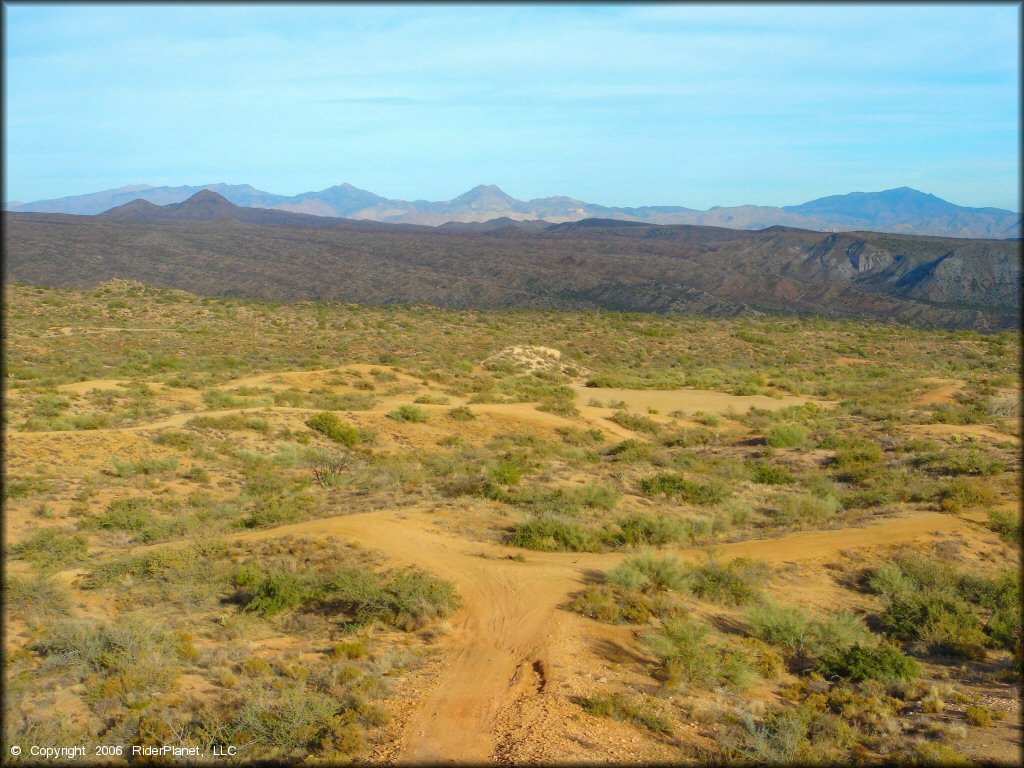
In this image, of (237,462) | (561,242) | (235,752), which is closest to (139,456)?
(237,462)

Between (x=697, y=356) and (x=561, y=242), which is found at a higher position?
(x=561, y=242)

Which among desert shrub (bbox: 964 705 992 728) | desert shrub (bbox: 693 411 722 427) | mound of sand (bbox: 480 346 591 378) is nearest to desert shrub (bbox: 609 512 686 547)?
desert shrub (bbox: 964 705 992 728)

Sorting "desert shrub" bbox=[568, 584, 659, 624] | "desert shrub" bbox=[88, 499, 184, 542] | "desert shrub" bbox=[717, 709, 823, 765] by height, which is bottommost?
"desert shrub" bbox=[88, 499, 184, 542]

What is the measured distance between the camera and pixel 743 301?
86625mm

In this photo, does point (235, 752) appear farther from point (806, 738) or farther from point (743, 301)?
point (743, 301)

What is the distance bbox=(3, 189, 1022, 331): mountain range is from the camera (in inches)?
3253

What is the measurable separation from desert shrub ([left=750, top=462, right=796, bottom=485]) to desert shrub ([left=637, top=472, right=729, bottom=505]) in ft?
5.04

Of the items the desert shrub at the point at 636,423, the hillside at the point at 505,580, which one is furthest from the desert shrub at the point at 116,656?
the desert shrub at the point at 636,423

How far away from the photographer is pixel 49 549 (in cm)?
1183

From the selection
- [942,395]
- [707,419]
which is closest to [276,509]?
[707,419]

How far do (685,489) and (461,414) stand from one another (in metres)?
9.53

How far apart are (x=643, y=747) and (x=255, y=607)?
5649 millimetres

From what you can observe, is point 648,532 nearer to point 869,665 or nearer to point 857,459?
point 869,665

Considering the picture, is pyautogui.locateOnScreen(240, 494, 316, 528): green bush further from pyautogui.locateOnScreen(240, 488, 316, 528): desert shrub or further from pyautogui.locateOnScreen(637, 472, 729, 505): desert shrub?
pyautogui.locateOnScreen(637, 472, 729, 505): desert shrub
